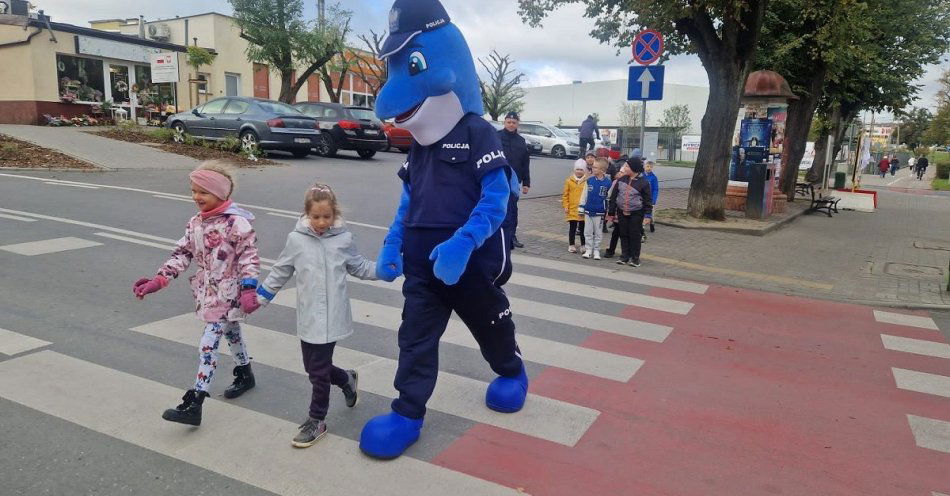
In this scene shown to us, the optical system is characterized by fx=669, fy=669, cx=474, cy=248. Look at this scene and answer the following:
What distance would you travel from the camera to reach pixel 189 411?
3.63 m

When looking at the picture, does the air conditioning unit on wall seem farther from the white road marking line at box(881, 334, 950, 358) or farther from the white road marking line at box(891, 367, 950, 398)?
the white road marking line at box(891, 367, 950, 398)

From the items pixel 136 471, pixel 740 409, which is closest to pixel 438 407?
pixel 136 471

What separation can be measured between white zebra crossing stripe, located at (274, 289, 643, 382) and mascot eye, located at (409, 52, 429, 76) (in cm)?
244

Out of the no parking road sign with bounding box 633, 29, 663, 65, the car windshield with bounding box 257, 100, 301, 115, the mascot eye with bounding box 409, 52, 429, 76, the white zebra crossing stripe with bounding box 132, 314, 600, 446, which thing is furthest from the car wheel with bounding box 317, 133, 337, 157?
the mascot eye with bounding box 409, 52, 429, 76

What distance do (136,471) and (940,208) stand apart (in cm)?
2458

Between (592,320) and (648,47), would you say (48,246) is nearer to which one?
(592,320)

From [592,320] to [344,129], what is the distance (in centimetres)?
1528

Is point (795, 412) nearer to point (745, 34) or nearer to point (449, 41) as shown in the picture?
point (449, 41)

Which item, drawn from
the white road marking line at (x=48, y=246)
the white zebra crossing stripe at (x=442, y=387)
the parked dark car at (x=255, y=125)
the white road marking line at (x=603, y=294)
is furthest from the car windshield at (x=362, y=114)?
the white zebra crossing stripe at (x=442, y=387)

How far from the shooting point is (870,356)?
563cm

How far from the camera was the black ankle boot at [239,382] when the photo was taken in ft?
13.6

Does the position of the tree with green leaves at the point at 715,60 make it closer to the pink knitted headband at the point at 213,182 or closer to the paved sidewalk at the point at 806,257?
the paved sidewalk at the point at 806,257

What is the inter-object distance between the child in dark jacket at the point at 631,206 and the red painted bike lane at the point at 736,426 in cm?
276

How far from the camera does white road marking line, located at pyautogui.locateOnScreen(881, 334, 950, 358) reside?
582 cm
